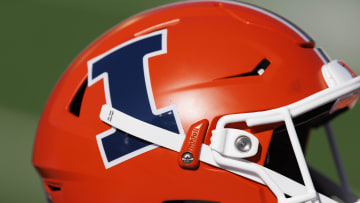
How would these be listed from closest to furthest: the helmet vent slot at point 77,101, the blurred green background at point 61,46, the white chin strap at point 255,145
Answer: the white chin strap at point 255,145, the helmet vent slot at point 77,101, the blurred green background at point 61,46

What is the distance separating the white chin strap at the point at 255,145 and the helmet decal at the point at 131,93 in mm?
29

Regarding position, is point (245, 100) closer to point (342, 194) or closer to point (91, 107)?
point (91, 107)

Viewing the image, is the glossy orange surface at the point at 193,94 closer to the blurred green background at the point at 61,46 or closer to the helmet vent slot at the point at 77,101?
the helmet vent slot at the point at 77,101

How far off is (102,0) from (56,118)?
4.28 feet

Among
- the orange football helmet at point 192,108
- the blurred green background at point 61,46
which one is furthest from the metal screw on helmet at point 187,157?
the blurred green background at point 61,46

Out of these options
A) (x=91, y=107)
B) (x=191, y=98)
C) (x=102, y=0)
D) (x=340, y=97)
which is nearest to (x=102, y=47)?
(x=91, y=107)

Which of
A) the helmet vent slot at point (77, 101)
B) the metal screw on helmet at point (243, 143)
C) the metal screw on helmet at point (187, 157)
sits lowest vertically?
the metal screw on helmet at point (187, 157)

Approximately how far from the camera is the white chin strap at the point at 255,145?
2.59 ft

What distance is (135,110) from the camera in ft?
2.79

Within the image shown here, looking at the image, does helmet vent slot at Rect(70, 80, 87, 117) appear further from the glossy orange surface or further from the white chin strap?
the white chin strap

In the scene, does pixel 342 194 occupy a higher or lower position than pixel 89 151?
lower

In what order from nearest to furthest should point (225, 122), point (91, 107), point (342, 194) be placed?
point (225, 122), point (91, 107), point (342, 194)

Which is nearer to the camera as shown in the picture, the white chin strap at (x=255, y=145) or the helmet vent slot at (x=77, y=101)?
the white chin strap at (x=255, y=145)

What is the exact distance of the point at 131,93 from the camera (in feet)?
2.83
